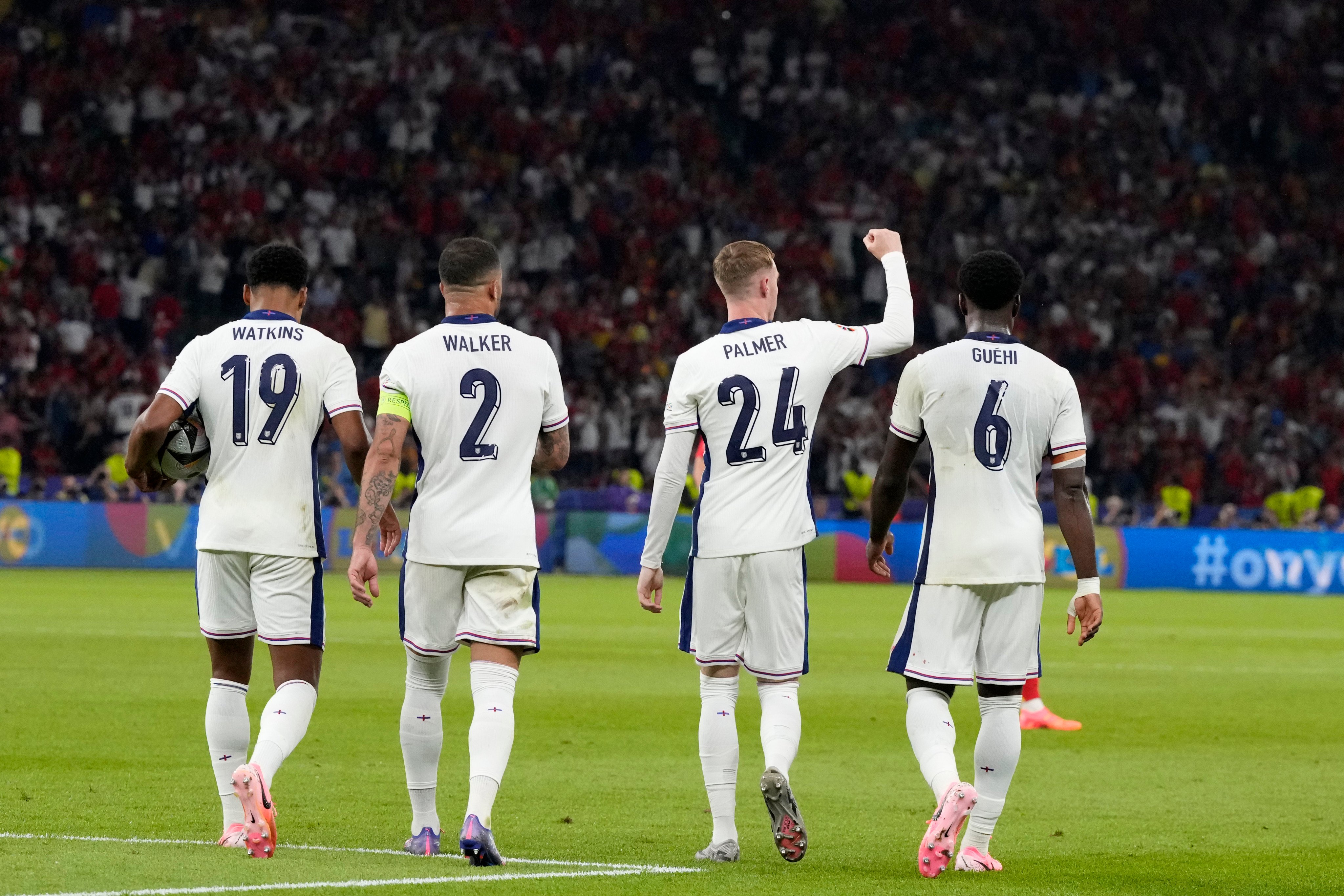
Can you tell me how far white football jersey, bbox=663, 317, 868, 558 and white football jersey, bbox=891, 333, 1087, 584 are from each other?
40cm

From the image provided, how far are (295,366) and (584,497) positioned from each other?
871 inches

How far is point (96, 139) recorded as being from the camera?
108ft

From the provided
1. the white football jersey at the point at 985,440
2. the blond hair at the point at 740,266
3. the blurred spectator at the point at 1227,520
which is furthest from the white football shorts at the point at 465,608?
the blurred spectator at the point at 1227,520

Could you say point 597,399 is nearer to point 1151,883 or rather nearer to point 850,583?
point 850,583

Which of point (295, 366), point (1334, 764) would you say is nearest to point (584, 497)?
point (1334, 764)

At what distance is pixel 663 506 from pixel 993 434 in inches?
46.6

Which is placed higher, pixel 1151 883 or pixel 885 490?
pixel 885 490

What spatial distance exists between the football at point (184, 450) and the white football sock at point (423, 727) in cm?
104

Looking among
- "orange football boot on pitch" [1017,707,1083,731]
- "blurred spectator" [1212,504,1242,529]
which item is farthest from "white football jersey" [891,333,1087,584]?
"blurred spectator" [1212,504,1242,529]

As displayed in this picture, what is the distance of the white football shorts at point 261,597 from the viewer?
7.16 meters

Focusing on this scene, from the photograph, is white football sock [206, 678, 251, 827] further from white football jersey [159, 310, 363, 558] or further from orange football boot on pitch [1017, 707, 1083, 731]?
orange football boot on pitch [1017, 707, 1083, 731]

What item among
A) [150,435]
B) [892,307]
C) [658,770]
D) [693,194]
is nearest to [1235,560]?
[693,194]

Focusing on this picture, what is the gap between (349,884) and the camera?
630cm

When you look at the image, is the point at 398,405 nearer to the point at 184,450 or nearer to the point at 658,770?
the point at 184,450
